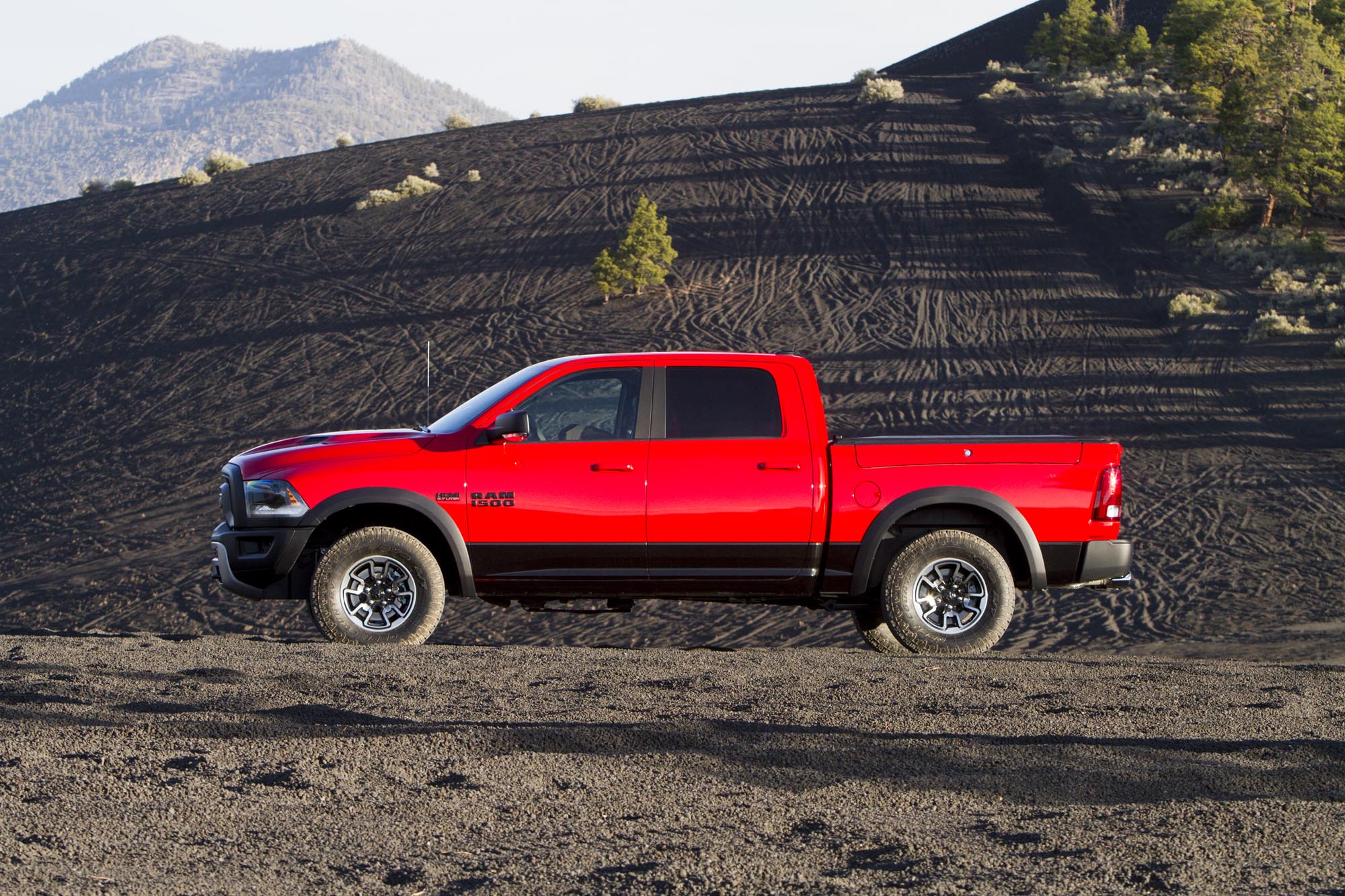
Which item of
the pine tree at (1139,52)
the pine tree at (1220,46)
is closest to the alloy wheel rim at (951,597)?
the pine tree at (1220,46)

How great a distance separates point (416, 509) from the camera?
8.11 meters

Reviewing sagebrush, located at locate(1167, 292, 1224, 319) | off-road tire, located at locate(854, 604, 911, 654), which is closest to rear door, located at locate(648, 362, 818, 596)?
off-road tire, located at locate(854, 604, 911, 654)

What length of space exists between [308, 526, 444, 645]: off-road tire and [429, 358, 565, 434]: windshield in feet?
2.67

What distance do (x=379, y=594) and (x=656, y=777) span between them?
12.3 ft

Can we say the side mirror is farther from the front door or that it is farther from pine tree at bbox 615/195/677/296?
pine tree at bbox 615/195/677/296

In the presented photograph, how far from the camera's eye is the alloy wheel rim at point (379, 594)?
8.30 metres

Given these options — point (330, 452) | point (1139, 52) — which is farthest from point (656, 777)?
point (1139, 52)

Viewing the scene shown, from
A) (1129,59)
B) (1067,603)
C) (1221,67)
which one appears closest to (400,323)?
(1067,603)

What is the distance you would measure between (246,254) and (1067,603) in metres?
31.5

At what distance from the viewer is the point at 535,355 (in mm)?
29625

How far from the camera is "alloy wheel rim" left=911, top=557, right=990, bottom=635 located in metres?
8.35

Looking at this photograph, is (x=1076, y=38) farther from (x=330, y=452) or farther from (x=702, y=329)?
(x=330, y=452)

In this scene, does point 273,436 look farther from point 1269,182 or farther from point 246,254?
point 1269,182

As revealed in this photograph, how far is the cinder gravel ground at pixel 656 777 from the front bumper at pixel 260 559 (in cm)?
78
